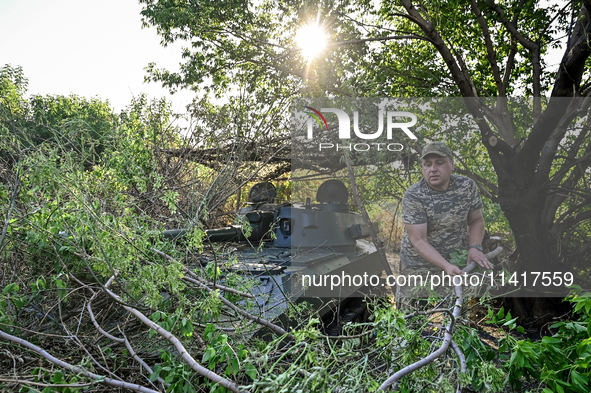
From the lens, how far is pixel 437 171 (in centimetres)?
539

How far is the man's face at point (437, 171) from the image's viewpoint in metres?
5.33

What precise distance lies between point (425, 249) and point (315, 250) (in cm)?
138

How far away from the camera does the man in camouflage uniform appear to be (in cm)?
525

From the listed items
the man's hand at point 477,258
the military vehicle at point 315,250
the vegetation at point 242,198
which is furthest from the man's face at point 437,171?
the military vehicle at point 315,250

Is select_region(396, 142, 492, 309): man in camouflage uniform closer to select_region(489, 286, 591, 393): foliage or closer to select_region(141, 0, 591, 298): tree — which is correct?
select_region(141, 0, 591, 298): tree

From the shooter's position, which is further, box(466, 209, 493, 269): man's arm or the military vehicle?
box(466, 209, 493, 269): man's arm

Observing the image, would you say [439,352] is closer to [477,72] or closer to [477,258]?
[477,258]

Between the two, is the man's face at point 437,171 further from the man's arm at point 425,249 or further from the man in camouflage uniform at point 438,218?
the man's arm at point 425,249

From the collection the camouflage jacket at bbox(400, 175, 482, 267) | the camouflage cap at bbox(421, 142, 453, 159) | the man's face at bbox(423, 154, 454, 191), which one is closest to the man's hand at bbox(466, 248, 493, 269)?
the camouflage jacket at bbox(400, 175, 482, 267)

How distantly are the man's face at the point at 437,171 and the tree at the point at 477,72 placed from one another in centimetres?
105

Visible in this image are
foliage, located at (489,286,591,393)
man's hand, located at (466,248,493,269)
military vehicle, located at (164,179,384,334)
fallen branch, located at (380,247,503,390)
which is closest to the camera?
fallen branch, located at (380,247,503,390)

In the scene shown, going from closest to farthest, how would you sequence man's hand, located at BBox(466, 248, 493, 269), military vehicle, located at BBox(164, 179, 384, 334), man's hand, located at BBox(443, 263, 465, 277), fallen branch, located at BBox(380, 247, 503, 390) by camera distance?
fallen branch, located at BBox(380, 247, 503, 390)
military vehicle, located at BBox(164, 179, 384, 334)
man's hand, located at BBox(443, 263, 465, 277)
man's hand, located at BBox(466, 248, 493, 269)

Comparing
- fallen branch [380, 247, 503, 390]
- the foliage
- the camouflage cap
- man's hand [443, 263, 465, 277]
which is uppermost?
the camouflage cap

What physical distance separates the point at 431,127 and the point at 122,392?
215 inches
